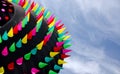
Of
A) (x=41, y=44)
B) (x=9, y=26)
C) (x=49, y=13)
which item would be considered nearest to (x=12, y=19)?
(x=9, y=26)

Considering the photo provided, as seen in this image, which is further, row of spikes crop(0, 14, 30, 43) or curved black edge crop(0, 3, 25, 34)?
curved black edge crop(0, 3, 25, 34)

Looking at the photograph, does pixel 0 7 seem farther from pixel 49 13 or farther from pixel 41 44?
pixel 49 13

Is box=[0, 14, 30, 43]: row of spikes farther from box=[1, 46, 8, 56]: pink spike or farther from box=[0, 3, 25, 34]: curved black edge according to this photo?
box=[1, 46, 8, 56]: pink spike

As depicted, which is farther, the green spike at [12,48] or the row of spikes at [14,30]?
the green spike at [12,48]

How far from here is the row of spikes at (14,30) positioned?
14.6 meters

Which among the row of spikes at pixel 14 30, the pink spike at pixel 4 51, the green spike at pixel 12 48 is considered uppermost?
the row of spikes at pixel 14 30

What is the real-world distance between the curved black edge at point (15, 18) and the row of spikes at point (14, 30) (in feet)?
0.39

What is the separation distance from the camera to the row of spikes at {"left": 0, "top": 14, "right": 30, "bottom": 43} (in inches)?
574

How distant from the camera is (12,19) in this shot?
15.1 m

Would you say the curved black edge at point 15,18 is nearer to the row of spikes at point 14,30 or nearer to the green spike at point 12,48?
the row of spikes at point 14,30

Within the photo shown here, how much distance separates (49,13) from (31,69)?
3.09 metres

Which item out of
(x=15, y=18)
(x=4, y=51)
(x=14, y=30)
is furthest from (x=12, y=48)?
(x=15, y=18)

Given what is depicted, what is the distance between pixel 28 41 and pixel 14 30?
2.23 feet

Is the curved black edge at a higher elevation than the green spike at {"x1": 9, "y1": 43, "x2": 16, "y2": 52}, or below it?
higher
